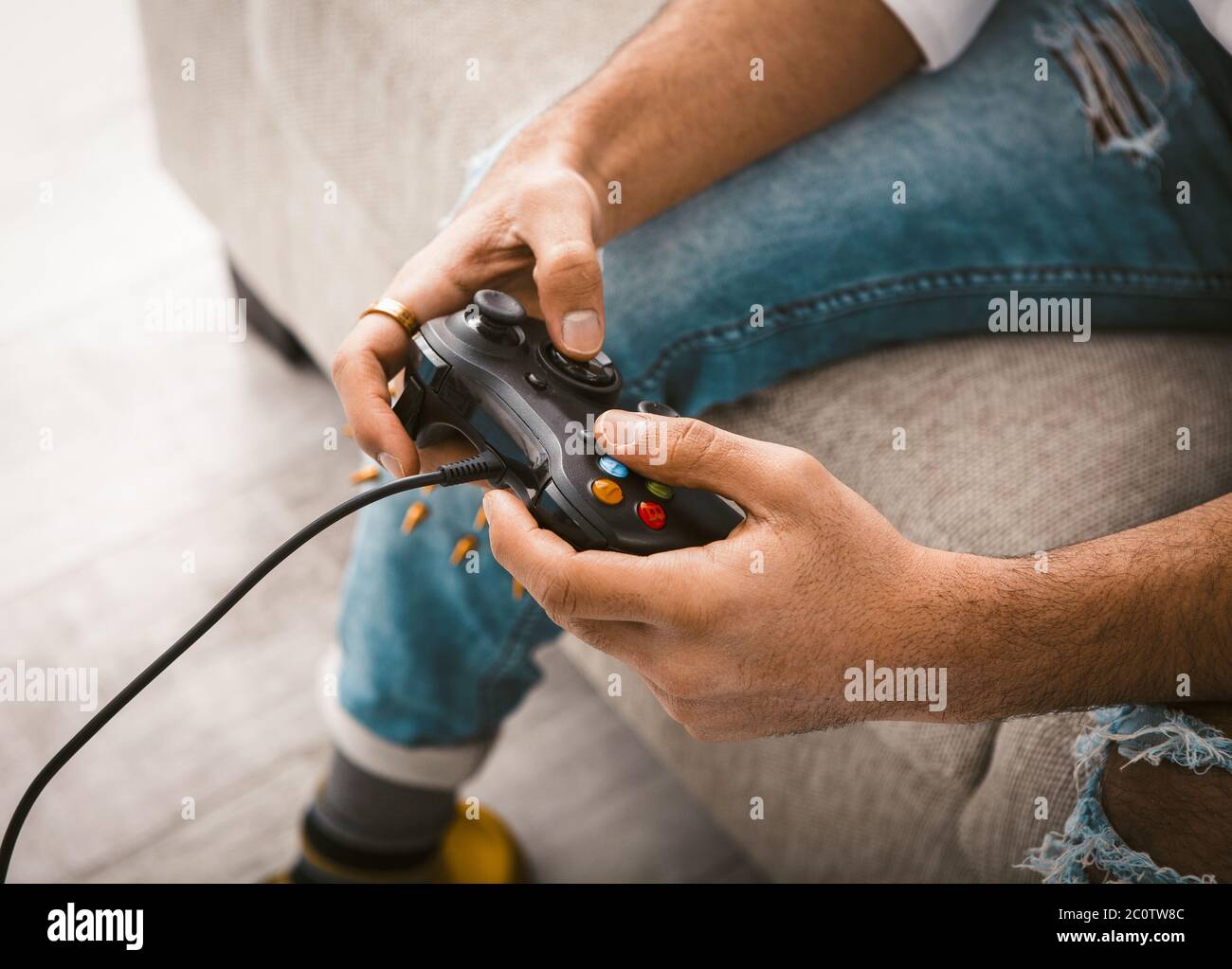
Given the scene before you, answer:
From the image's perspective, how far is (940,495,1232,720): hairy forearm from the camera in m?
0.54

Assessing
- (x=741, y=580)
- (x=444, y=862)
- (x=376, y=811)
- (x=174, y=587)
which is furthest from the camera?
(x=174, y=587)

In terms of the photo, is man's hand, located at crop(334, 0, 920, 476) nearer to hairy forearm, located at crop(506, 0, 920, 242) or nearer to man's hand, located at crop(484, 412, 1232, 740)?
hairy forearm, located at crop(506, 0, 920, 242)

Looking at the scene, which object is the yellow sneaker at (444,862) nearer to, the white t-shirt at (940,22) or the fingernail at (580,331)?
the fingernail at (580,331)

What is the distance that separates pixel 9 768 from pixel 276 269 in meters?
0.55

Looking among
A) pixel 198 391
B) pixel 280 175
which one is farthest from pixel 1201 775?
pixel 198 391

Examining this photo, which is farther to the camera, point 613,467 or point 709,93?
point 709,93

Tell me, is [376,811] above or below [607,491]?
below

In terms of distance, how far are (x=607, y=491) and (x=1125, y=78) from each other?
19.7 inches

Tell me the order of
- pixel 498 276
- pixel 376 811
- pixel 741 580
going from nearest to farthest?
pixel 741 580
pixel 498 276
pixel 376 811

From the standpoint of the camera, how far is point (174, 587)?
3.78ft

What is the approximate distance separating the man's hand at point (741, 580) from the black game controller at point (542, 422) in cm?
1

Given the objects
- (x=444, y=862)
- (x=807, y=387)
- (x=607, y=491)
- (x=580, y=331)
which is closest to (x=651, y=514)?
(x=607, y=491)

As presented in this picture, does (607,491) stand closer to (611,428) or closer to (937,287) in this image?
(611,428)

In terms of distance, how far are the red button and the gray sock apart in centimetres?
41
